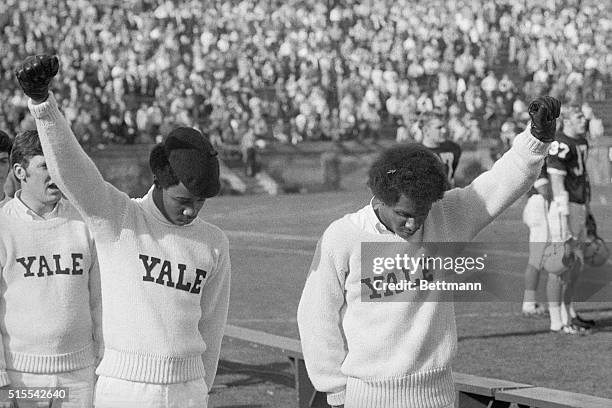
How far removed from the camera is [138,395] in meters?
4.47

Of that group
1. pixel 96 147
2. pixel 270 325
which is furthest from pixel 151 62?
pixel 270 325

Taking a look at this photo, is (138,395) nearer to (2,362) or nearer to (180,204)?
(180,204)

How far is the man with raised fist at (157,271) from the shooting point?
446cm

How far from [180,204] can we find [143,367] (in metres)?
0.59

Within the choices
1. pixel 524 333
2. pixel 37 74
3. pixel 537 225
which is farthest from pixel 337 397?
pixel 537 225

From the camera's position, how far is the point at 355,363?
4.65 meters

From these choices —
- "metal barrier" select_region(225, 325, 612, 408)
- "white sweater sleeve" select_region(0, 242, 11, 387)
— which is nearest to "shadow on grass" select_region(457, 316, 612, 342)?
"metal barrier" select_region(225, 325, 612, 408)

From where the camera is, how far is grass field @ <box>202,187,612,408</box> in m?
9.30

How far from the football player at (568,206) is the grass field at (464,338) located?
9.5 inches

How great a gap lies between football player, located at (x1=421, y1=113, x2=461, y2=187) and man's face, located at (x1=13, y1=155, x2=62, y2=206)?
636 cm

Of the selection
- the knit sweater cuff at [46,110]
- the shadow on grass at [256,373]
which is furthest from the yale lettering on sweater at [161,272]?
the shadow on grass at [256,373]

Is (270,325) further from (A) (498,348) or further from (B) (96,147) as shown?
(B) (96,147)

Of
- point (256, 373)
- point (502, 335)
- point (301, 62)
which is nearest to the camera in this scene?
point (256, 373)

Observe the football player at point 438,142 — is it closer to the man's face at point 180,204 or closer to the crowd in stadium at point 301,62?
the man's face at point 180,204
